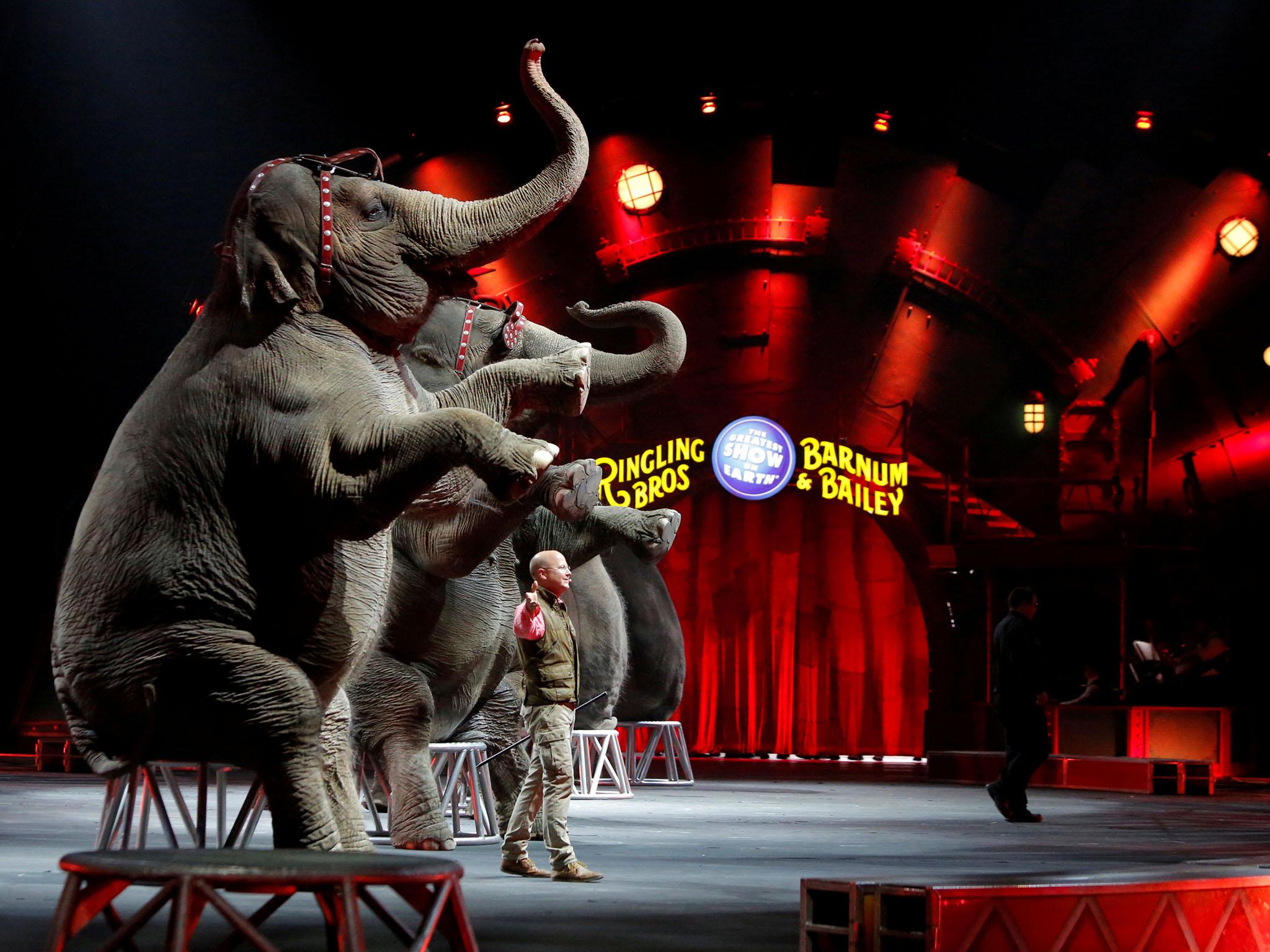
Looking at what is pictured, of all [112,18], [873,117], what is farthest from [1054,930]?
[873,117]

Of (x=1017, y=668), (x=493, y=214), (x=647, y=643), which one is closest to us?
(x=493, y=214)

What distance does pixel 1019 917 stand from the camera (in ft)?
10.8

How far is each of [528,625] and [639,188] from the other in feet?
30.2

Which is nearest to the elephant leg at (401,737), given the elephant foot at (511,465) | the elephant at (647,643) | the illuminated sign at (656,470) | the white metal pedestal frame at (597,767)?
the elephant foot at (511,465)

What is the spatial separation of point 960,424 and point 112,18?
8974mm

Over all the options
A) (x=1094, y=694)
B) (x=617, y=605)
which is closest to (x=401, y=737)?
(x=617, y=605)

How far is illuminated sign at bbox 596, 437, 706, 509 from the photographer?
15219mm

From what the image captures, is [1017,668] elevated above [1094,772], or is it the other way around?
[1017,668]

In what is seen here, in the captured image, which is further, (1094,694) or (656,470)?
(656,470)

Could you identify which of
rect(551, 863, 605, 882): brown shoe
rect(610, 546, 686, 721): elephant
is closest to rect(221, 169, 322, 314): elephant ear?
rect(551, 863, 605, 882): brown shoe

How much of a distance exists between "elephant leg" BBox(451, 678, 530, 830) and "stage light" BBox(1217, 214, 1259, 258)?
31.3ft

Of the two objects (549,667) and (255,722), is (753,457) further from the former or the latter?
(255,722)

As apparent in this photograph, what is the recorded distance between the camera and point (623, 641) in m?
9.75

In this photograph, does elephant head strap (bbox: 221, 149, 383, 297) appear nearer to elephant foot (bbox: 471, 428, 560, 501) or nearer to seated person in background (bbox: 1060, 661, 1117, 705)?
elephant foot (bbox: 471, 428, 560, 501)
